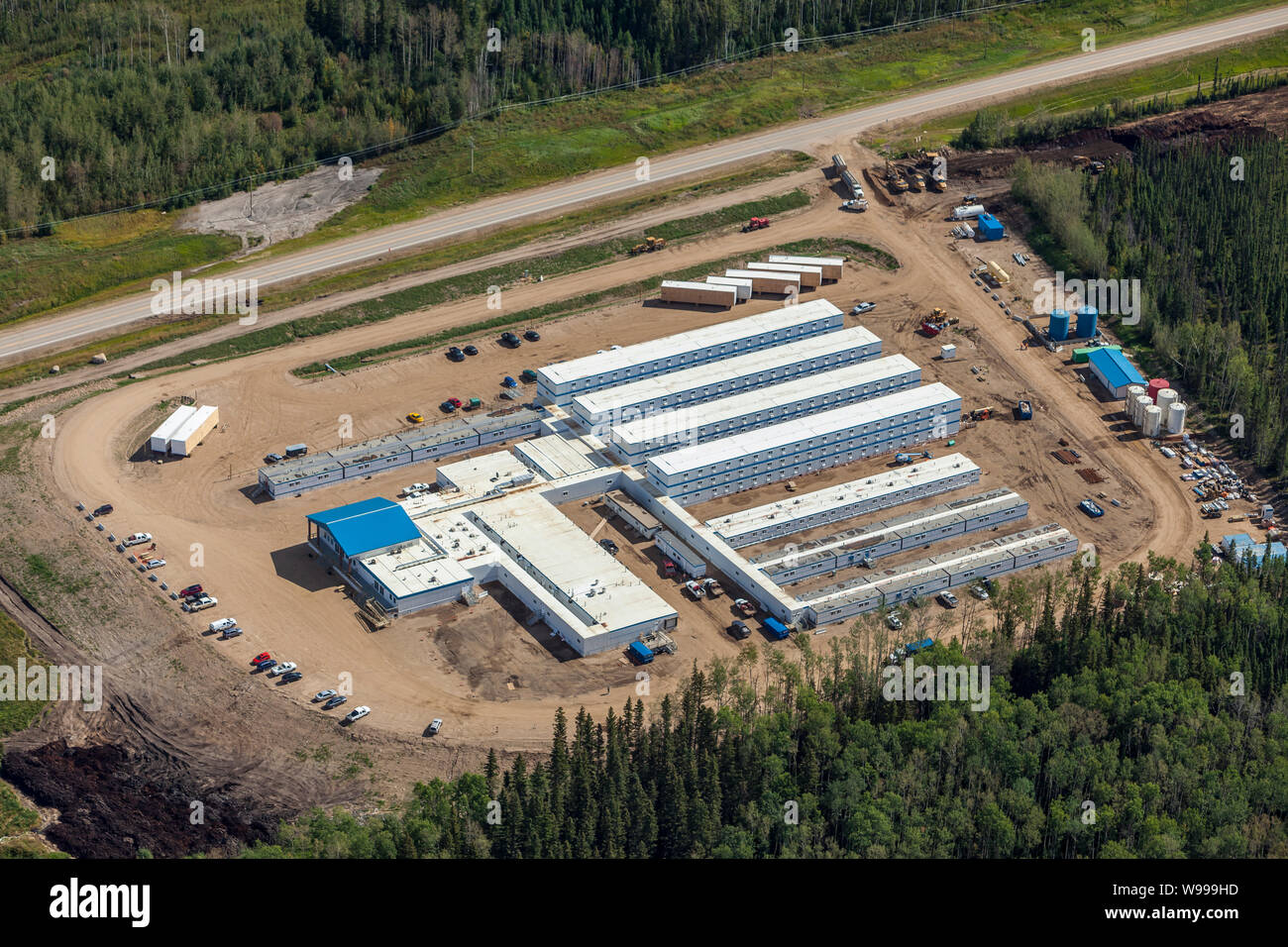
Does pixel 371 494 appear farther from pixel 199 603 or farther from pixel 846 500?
pixel 846 500

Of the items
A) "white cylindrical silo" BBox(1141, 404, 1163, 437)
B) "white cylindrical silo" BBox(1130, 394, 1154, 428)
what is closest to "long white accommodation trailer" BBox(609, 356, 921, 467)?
"white cylindrical silo" BBox(1130, 394, 1154, 428)

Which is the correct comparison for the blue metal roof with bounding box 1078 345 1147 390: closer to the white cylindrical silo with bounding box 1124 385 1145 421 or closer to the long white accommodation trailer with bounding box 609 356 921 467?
the white cylindrical silo with bounding box 1124 385 1145 421

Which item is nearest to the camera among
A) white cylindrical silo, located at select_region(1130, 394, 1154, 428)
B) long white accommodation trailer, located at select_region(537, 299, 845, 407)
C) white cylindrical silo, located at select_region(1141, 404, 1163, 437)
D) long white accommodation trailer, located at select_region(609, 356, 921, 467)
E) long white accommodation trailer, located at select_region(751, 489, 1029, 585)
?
long white accommodation trailer, located at select_region(751, 489, 1029, 585)

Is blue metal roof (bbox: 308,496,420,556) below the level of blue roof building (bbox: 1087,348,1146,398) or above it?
below

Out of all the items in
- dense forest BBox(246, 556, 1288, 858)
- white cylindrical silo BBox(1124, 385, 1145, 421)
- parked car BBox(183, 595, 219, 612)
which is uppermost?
white cylindrical silo BBox(1124, 385, 1145, 421)

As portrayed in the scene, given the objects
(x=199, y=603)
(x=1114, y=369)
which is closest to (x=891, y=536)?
(x=1114, y=369)
